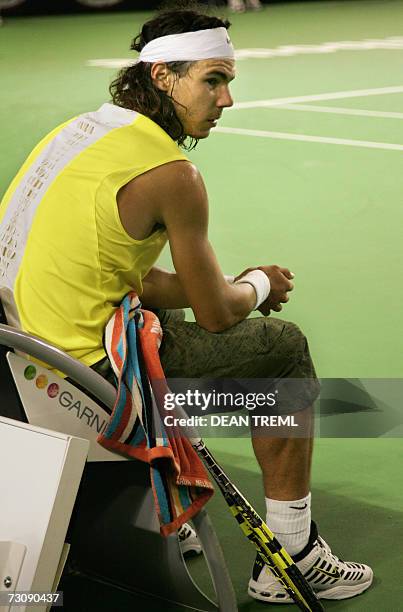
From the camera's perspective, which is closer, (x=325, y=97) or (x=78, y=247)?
(x=78, y=247)

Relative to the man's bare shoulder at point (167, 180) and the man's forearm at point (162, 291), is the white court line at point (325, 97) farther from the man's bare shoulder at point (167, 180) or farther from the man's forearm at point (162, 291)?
the man's bare shoulder at point (167, 180)

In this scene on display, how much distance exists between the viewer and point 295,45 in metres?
13.6

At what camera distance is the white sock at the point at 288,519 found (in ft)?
10.8

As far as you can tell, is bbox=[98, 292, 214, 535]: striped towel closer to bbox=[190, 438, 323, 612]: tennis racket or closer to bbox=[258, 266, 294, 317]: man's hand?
bbox=[190, 438, 323, 612]: tennis racket

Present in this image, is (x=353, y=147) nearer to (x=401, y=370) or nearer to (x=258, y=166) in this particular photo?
(x=258, y=166)

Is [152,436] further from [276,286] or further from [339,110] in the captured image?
[339,110]

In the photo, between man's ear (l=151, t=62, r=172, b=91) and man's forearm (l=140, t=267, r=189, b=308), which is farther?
man's forearm (l=140, t=267, r=189, b=308)

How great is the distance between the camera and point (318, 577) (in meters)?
3.36

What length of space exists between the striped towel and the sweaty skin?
0.78 ft

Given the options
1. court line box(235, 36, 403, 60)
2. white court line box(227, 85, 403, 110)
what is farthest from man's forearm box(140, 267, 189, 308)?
court line box(235, 36, 403, 60)

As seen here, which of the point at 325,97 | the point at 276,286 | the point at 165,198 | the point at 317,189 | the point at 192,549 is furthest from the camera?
the point at 325,97

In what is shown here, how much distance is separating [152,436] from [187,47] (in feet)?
3.77

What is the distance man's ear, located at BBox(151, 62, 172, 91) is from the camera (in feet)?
11.0

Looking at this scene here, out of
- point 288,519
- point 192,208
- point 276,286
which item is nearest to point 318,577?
point 288,519
